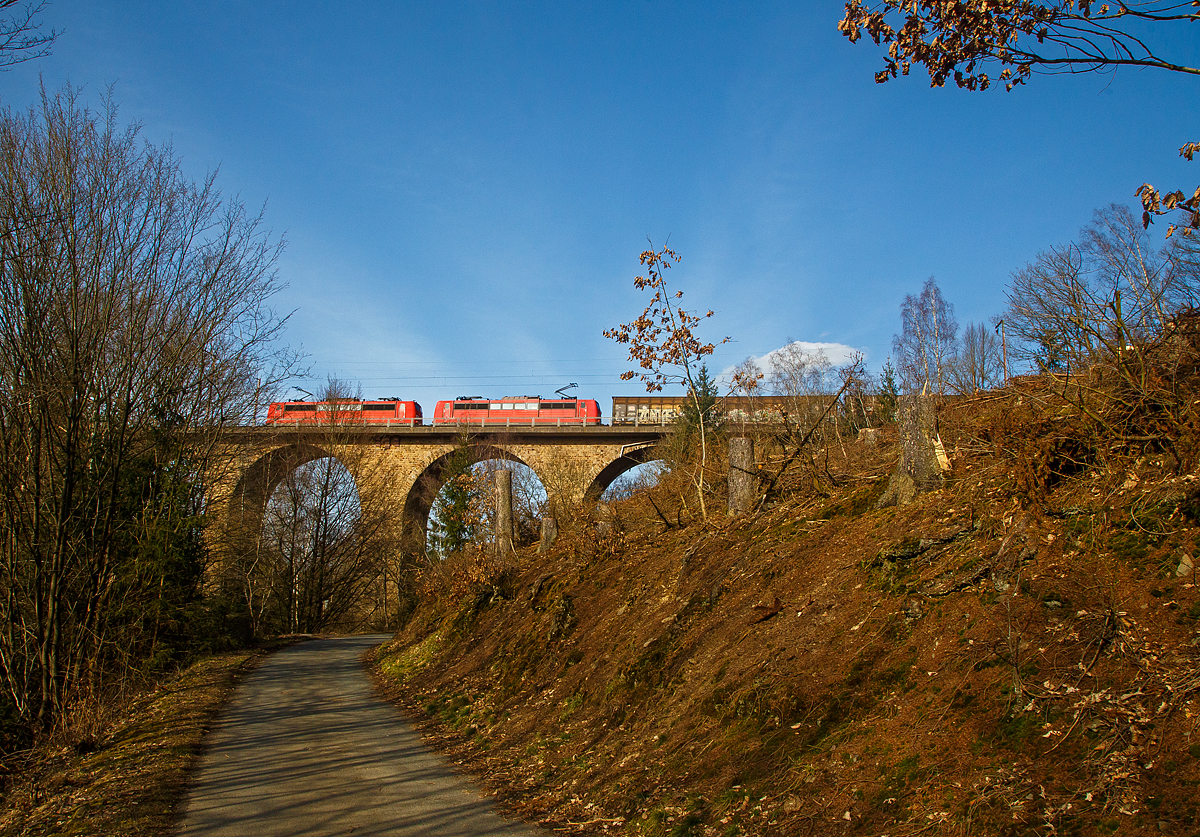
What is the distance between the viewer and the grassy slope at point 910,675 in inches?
122

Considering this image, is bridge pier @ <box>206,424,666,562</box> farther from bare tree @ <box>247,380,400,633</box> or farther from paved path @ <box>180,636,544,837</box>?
paved path @ <box>180,636,544,837</box>

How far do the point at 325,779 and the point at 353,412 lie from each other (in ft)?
101

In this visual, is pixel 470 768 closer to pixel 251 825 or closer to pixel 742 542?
pixel 251 825

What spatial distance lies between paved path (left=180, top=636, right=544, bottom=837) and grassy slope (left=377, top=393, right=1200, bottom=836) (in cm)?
50

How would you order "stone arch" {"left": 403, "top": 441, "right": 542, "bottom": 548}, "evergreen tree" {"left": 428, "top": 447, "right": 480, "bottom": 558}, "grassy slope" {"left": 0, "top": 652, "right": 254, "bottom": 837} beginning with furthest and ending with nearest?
"stone arch" {"left": 403, "top": 441, "right": 542, "bottom": 548} < "evergreen tree" {"left": 428, "top": 447, "right": 480, "bottom": 558} < "grassy slope" {"left": 0, "top": 652, "right": 254, "bottom": 837}

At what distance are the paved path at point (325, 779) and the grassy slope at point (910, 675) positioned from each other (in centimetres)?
50

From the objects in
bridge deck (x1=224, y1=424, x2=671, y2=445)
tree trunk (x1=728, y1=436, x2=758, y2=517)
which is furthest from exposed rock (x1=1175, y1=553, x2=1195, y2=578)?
bridge deck (x1=224, y1=424, x2=671, y2=445)

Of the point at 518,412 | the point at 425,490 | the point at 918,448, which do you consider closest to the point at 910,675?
the point at 918,448

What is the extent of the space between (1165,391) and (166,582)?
49.1 ft

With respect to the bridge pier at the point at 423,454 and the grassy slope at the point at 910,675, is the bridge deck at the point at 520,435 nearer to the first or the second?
the bridge pier at the point at 423,454

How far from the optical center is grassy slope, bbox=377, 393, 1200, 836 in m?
3.09

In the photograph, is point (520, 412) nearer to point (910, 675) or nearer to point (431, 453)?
point (431, 453)

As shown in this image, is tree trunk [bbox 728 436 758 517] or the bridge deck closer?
tree trunk [bbox 728 436 758 517]

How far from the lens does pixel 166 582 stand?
13422 mm
